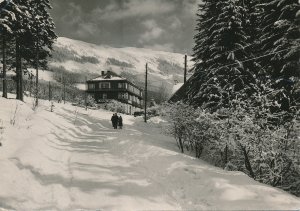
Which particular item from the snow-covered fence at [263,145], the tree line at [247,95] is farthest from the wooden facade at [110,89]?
the snow-covered fence at [263,145]

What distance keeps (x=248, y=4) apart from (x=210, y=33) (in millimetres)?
3620

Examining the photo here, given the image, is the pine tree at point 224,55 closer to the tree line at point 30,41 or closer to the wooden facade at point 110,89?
the tree line at point 30,41

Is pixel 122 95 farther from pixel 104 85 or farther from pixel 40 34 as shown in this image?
pixel 40 34

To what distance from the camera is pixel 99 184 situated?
1190 centimetres

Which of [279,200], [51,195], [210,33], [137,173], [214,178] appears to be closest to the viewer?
[279,200]

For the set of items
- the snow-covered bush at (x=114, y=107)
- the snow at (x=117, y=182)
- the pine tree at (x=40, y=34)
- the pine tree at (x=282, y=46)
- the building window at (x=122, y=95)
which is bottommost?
the snow at (x=117, y=182)

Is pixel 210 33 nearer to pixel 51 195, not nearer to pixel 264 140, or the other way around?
pixel 264 140

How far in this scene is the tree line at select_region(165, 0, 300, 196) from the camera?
12.6 metres

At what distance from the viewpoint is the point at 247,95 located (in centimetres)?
1881

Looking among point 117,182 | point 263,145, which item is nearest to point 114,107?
point 117,182

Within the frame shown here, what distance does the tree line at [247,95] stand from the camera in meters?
12.6

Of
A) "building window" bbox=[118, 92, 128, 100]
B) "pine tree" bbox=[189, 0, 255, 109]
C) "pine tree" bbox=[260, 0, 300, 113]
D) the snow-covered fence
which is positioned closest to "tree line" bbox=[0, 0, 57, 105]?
"pine tree" bbox=[189, 0, 255, 109]

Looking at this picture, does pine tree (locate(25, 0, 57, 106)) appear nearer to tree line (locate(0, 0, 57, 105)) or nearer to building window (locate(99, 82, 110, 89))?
tree line (locate(0, 0, 57, 105))

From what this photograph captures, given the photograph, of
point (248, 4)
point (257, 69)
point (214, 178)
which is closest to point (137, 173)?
point (214, 178)
